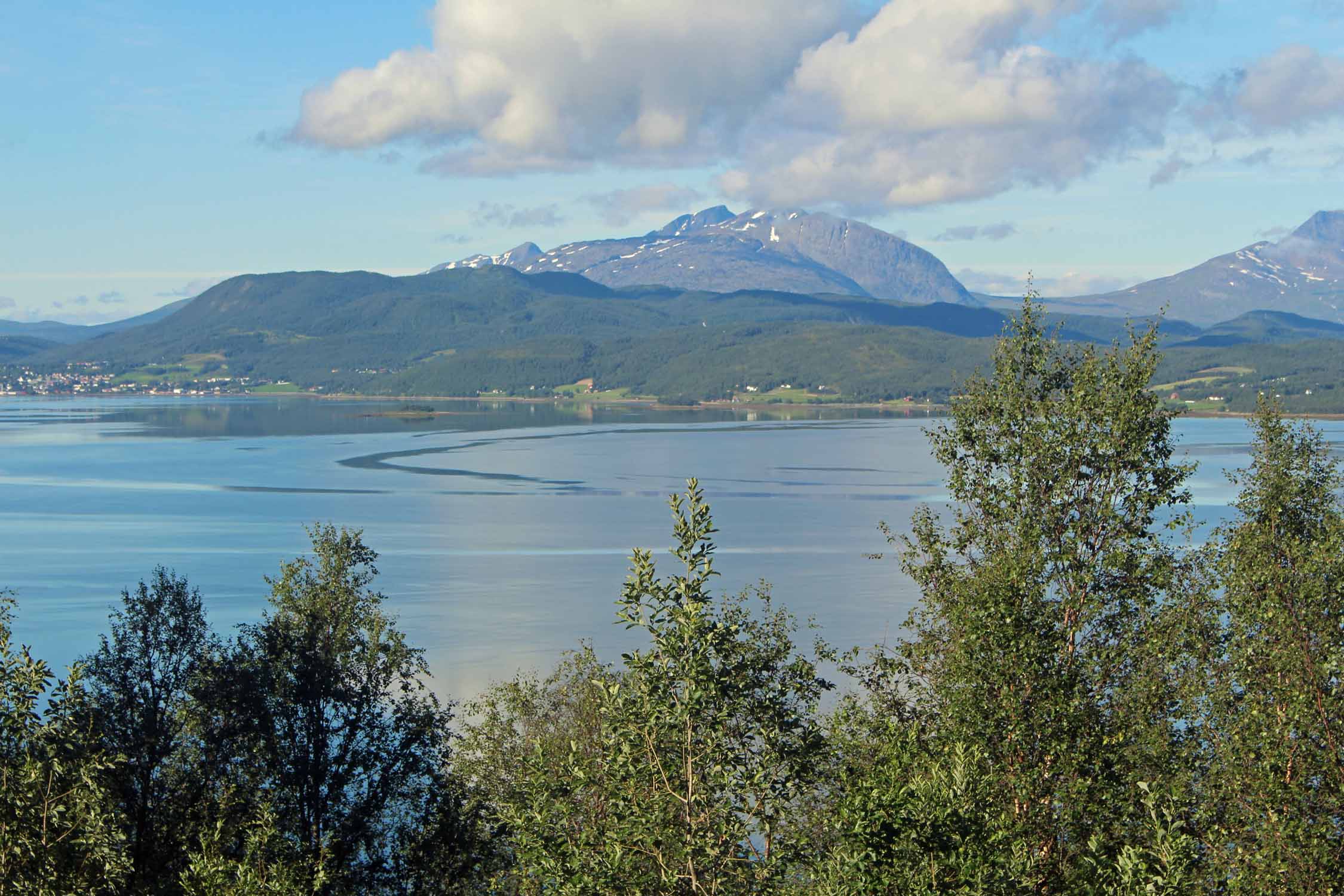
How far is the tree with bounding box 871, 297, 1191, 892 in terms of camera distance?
1244 centimetres

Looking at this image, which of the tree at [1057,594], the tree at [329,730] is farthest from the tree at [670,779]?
the tree at [329,730]

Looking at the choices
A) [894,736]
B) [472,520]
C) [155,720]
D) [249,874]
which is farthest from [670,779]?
[472,520]

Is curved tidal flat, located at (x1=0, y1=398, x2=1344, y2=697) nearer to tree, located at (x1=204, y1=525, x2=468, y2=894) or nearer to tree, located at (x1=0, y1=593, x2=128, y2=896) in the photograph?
tree, located at (x1=204, y1=525, x2=468, y2=894)

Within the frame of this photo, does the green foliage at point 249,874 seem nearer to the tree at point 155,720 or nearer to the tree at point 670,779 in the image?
the tree at point 670,779

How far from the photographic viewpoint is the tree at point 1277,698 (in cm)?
1164

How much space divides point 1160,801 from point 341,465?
336 feet

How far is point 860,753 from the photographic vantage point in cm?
1396

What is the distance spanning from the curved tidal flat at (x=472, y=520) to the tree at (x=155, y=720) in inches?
625

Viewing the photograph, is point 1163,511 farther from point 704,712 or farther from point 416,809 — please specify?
point 704,712

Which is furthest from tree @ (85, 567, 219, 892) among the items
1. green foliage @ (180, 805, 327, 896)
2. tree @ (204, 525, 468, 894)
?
green foliage @ (180, 805, 327, 896)

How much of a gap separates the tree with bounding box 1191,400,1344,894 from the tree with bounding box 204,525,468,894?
10950 mm

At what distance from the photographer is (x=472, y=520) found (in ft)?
243

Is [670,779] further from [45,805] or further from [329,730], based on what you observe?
[329,730]

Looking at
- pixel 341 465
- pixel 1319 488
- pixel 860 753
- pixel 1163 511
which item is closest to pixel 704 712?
pixel 860 753
